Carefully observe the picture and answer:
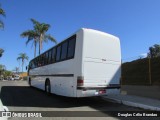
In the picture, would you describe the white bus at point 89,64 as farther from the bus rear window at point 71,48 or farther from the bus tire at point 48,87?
the bus tire at point 48,87

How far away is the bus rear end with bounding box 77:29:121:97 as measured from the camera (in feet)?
40.0

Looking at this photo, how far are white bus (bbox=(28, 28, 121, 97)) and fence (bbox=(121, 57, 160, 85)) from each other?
9.69 ft

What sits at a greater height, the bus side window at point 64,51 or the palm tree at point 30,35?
the palm tree at point 30,35

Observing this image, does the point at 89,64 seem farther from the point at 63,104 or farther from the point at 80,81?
the point at 63,104

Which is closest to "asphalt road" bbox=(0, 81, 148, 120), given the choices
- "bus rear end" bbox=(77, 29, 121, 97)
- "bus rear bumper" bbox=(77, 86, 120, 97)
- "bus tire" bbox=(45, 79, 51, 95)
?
"bus rear bumper" bbox=(77, 86, 120, 97)

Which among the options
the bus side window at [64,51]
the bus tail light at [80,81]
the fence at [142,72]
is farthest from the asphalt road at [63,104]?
the fence at [142,72]

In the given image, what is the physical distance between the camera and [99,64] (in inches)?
506

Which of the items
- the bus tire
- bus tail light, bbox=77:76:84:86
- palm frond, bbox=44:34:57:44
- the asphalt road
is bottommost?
the asphalt road

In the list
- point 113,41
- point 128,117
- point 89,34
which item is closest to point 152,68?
point 113,41

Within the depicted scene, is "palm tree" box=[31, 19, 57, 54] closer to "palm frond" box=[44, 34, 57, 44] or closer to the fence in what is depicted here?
"palm frond" box=[44, 34, 57, 44]

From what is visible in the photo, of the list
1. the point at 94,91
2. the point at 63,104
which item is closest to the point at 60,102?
the point at 63,104

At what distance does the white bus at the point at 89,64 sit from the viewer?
12.2 meters

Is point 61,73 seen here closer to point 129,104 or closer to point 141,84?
point 129,104

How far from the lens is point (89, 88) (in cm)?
1222
